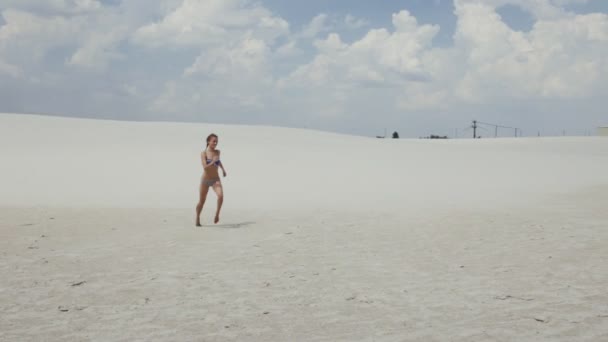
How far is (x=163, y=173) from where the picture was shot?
21.7 m

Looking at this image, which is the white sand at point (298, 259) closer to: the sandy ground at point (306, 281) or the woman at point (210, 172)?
the sandy ground at point (306, 281)

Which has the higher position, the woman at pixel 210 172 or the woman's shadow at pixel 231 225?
the woman at pixel 210 172

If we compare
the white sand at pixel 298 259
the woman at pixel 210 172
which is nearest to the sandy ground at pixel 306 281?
the white sand at pixel 298 259

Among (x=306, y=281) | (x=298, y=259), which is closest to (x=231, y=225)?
(x=298, y=259)

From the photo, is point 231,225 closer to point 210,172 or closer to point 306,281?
point 210,172

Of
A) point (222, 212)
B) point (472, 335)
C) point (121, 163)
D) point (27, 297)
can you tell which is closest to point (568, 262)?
point (472, 335)

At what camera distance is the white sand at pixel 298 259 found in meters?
4.71

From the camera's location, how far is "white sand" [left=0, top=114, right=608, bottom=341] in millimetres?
4707

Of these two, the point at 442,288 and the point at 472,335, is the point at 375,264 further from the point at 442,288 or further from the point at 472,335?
the point at 472,335

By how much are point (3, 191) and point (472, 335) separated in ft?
53.7

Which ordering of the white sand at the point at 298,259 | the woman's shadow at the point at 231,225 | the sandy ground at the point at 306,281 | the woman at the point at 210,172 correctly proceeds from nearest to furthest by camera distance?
the sandy ground at the point at 306,281 → the white sand at the point at 298,259 → the woman at the point at 210,172 → the woman's shadow at the point at 231,225

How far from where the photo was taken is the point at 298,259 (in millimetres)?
7551

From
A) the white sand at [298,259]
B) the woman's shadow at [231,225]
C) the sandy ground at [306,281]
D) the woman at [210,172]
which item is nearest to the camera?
the sandy ground at [306,281]

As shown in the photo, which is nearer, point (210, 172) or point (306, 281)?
point (306, 281)
